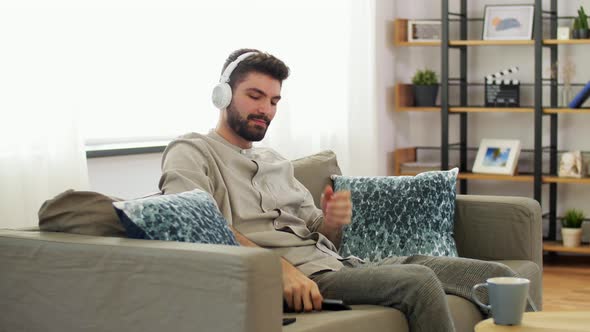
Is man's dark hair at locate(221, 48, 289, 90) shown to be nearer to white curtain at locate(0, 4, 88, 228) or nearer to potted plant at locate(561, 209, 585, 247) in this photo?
white curtain at locate(0, 4, 88, 228)

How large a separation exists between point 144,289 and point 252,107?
2.88ft

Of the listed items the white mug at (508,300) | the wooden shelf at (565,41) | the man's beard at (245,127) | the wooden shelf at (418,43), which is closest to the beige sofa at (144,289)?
the white mug at (508,300)

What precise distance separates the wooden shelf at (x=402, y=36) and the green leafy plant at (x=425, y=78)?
0.60 feet

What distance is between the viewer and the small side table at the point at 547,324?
7.11 feet

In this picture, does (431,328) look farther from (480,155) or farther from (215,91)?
(480,155)

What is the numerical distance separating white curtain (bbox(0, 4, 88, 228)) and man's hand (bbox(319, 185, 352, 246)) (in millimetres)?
946

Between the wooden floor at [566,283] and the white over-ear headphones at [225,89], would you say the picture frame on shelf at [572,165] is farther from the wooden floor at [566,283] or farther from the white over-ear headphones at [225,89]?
the white over-ear headphones at [225,89]

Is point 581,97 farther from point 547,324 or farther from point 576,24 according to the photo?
point 547,324

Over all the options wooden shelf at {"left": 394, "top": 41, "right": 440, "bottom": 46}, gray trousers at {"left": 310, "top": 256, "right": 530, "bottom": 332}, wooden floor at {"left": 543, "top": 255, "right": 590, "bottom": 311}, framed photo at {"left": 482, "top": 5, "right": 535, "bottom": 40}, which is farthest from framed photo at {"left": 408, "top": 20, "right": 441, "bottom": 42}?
gray trousers at {"left": 310, "top": 256, "right": 530, "bottom": 332}

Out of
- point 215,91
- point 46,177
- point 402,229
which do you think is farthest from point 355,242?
point 46,177

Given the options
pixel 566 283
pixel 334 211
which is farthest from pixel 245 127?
pixel 566 283

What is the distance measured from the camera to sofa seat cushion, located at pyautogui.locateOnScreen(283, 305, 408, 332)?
2.23m

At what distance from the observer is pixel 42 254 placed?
225 cm

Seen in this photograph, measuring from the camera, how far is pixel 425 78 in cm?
565
